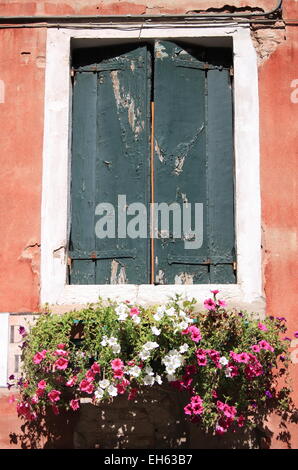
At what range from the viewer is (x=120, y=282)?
519cm

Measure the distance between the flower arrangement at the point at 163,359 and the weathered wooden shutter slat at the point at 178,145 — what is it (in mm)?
368

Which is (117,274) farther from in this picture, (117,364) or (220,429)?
(220,429)

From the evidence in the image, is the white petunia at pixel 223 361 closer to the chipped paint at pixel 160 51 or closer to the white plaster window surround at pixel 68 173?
the white plaster window surround at pixel 68 173

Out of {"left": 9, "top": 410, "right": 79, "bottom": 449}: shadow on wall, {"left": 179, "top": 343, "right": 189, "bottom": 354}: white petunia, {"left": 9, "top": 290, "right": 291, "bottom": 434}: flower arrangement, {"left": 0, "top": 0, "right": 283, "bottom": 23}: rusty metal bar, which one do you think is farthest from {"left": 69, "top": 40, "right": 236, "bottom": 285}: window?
{"left": 9, "top": 410, "right": 79, "bottom": 449}: shadow on wall

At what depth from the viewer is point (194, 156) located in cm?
538

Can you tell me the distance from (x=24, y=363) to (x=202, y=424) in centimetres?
116

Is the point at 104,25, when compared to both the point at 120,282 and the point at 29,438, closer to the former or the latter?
the point at 120,282

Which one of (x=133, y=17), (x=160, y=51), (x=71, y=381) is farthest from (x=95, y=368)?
(x=133, y=17)

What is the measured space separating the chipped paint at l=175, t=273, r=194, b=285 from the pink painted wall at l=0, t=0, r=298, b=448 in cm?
49

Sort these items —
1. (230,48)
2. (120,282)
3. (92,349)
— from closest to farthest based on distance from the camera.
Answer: (92,349) → (120,282) → (230,48)

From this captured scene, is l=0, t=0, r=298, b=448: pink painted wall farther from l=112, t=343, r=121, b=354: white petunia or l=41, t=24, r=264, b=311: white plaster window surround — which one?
l=112, t=343, r=121, b=354: white petunia

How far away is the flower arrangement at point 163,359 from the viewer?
458 centimetres

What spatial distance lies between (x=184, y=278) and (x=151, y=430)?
100 centimetres

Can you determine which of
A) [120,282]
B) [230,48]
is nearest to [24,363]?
[120,282]
